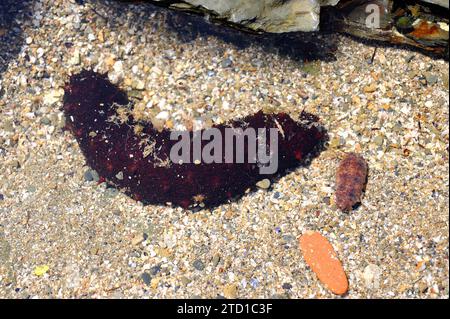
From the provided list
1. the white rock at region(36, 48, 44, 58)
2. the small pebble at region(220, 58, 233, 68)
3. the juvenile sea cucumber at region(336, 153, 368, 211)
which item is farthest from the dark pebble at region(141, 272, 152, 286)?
the white rock at region(36, 48, 44, 58)

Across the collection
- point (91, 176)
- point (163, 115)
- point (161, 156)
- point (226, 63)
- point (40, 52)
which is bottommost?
point (91, 176)

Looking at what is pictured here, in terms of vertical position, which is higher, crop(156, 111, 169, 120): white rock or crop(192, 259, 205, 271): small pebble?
crop(156, 111, 169, 120): white rock

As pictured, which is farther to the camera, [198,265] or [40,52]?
[40,52]

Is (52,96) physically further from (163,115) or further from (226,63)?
(226,63)

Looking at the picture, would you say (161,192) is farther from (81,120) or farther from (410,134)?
(410,134)

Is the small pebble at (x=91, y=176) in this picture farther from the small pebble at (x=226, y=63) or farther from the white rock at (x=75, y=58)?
the small pebble at (x=226, y=63)

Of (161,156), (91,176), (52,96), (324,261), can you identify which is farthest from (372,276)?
(52,96)

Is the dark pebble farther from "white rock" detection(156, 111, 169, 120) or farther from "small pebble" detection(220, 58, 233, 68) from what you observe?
"small pebble" detection(220, 58, 233, 68)
